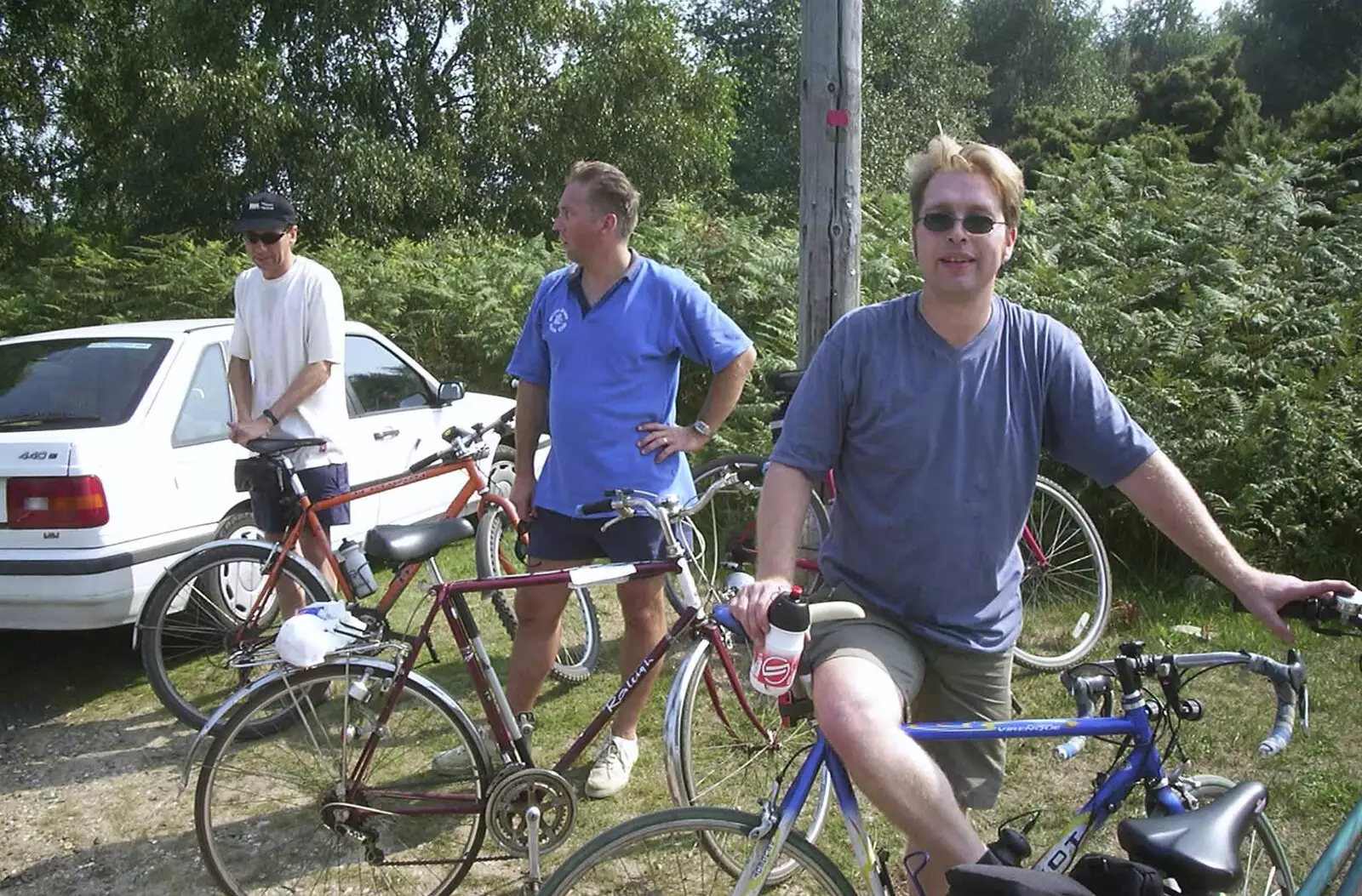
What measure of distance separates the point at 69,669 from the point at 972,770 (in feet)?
15.4

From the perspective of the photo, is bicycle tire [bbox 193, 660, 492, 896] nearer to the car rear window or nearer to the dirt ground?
the dirt ground

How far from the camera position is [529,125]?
20.5 m

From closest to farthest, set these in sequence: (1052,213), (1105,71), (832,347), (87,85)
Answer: (832,347) < (1052,213) < (87,85) < (1105,71)

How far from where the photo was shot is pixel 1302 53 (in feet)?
99.0

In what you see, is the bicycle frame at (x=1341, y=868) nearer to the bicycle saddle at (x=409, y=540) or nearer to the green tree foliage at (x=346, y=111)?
the bicycle saddle at (x=409, y=540)

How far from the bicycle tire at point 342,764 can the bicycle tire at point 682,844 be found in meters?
0.96

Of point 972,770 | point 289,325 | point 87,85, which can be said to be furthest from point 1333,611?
point 87,85

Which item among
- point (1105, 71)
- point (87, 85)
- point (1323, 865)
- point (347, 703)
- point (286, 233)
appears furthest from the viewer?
point (1105, 71)

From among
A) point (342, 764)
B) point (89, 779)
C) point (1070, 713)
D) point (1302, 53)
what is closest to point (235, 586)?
point (89, 779)

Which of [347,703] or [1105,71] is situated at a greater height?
[1105,71]

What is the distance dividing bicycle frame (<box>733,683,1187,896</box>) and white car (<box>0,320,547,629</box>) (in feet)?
10.7

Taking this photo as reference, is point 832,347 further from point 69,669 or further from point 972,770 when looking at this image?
point 69,669

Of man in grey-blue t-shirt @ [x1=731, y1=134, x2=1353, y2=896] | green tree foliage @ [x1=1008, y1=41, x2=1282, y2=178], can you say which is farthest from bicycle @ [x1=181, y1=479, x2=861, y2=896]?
green tree foliage @ [x1=1008, y1=41, x2=1282, y2=178]

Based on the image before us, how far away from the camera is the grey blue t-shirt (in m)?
2.30
